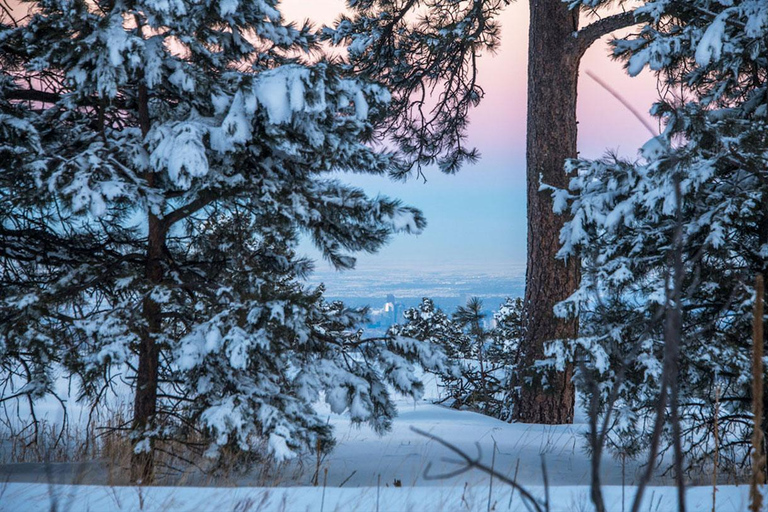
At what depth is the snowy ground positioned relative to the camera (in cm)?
294

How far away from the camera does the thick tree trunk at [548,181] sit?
716 centimetres

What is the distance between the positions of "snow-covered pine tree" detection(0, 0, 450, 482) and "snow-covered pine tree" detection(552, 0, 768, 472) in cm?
169

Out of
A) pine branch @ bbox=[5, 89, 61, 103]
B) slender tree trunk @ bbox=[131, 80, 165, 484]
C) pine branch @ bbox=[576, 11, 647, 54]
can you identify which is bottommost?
slender tree trunk @ bbox=[131, 80, 165, 484]

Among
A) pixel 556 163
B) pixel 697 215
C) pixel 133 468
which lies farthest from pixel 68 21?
pixel 556 163

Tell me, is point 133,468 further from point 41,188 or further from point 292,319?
point 41,188

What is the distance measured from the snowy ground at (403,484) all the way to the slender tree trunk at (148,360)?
0.47 m

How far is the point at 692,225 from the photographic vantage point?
4.44 m

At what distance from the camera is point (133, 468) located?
4105mm

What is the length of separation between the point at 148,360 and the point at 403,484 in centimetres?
218

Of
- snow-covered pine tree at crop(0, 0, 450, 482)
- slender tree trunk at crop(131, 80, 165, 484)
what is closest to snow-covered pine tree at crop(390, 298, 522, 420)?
snow-covered pine tree at crop(0, 0, 450, 482)

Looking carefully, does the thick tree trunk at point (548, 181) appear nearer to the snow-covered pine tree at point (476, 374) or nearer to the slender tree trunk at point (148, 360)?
the snow-covered pine tree at point (476, 374)

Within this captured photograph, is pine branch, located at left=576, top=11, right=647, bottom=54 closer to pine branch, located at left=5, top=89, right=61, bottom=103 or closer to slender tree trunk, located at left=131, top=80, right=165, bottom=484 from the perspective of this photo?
slender tree trunk, located at left=131, top=80, right=165, bottom=484

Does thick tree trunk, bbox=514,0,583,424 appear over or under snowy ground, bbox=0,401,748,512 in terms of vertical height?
over

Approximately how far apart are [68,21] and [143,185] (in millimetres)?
1219
